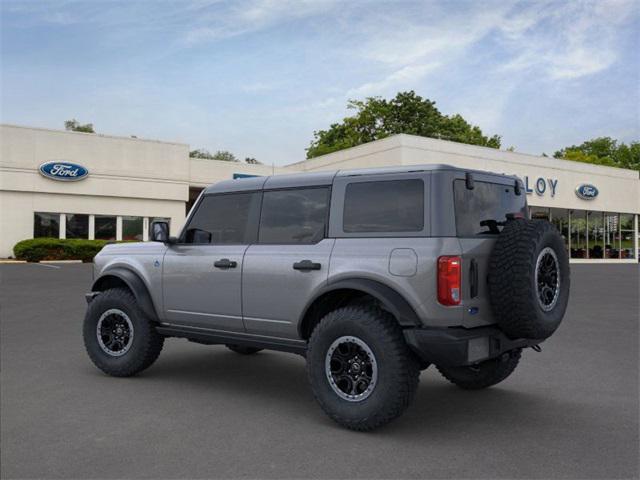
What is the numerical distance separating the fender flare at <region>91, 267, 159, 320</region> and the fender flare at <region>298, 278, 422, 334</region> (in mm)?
2321

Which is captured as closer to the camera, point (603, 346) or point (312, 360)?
point (312, 360)

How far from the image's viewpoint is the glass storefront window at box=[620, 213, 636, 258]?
4803cm

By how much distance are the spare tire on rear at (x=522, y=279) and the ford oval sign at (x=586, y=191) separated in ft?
142

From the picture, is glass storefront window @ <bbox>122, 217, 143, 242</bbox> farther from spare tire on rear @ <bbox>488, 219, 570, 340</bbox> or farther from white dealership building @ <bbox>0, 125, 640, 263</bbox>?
spare tire on rear @ <bbox>488, 219, 570, 340</bbox>

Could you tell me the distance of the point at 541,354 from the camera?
7.53 metres

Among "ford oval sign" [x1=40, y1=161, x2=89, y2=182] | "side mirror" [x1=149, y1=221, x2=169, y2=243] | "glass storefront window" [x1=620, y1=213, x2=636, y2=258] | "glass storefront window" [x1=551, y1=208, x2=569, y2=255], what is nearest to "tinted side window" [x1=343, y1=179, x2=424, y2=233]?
"side mirror" [x1=149, y1=221, x2=169, y2=243]

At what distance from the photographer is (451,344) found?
425cm

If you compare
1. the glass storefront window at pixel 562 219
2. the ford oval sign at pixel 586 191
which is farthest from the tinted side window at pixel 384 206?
the ford oval sign at pixel 586 191

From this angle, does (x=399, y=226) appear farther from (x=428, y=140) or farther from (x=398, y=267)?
(x=428, y=140)

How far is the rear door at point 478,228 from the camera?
14.5 feet

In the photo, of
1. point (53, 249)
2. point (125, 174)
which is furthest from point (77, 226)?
point (125, 174)

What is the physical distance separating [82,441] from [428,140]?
110ft

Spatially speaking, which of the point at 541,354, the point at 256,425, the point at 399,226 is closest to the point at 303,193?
the point at 399,226

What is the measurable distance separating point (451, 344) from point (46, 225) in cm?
3344
